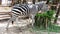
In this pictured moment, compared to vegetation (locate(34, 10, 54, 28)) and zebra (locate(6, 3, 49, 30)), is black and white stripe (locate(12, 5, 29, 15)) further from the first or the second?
vegetation (locate(34, 10, 54, 28))

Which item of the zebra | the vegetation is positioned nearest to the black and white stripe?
the zebra

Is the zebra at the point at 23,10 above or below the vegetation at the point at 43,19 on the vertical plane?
above

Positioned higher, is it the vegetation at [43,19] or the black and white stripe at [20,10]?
the black and white stripe at [20,10]

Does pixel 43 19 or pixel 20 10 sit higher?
pixel 20 10

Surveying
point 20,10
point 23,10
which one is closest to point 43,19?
point 23,10

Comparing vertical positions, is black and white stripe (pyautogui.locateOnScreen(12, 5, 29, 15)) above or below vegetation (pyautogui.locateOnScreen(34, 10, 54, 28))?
above

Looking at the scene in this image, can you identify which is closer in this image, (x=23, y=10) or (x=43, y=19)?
(x=23, y=10)

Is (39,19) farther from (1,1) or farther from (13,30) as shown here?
(1,1)

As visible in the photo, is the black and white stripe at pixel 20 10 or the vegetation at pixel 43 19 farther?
the vegetation at pixel 43 19

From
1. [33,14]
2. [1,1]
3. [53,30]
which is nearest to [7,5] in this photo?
[1,1]

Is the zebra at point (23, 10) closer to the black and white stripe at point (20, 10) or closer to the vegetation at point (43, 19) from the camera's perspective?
the black and white stripe at point (20, 10)

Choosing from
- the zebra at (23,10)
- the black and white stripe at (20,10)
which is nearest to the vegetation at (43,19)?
the zebra at (23,10)

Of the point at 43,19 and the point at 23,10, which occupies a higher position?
the point at 23,10

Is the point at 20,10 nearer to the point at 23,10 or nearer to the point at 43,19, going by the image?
the point at 23,10
